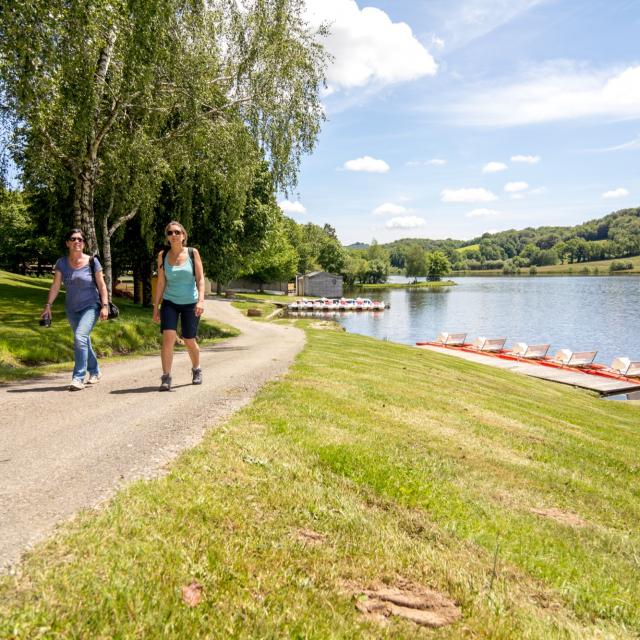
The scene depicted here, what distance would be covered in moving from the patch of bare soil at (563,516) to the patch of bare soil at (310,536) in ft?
8.77

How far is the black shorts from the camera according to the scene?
7930 millimetres

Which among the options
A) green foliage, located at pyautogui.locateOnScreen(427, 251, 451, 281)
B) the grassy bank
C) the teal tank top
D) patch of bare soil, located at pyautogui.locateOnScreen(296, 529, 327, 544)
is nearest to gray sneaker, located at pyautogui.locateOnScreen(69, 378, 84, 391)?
the teal tank top

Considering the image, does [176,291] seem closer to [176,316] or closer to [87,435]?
[176,316]

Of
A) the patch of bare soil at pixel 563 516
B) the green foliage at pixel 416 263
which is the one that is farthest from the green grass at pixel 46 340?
the green foliage at pixel 416 263

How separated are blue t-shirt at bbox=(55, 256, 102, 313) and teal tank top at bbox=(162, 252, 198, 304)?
1278mm

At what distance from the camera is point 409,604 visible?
3.05 meters

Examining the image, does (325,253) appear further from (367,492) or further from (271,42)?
(367,492)

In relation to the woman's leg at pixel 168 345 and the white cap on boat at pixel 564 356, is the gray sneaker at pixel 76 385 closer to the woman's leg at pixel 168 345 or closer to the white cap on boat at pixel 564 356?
the woman's leg at pixel 168 345

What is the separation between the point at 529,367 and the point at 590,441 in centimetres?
2022

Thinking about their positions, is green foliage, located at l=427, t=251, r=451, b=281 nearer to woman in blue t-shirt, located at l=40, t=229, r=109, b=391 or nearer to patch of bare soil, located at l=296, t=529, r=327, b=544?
woman in blue t-shirt, located at l=40, t=229, r=109, b=391

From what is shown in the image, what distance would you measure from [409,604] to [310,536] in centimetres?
88

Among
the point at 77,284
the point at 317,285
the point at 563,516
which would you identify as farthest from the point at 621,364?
the point at 317,285

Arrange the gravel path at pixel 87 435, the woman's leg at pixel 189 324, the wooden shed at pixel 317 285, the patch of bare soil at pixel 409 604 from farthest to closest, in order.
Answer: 1. the wooden shed at pixel 317 285
2. the woman's leg at pixel 189 324
3. the gravel path at pixel 87 435
4. the patch of bare soil at pixel 409 604

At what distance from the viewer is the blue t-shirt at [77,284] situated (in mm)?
7980
